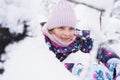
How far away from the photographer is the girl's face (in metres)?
1.95

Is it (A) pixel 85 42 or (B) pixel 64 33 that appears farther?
(A) pixel 85 42

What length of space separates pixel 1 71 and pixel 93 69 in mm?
1297

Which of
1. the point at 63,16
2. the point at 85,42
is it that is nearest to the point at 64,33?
the point at 63,16

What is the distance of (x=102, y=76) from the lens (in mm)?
1778

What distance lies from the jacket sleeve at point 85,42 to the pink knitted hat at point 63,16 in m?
0.16

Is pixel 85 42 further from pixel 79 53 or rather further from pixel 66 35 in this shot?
pixel 79 53

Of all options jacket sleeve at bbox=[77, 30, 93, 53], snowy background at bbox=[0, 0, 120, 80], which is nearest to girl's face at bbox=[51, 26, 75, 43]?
jacket sleeve at bbox=[77, 30, 93, 53]

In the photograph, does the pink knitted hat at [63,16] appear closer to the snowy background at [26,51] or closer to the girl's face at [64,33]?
the girl's face at [64,33]

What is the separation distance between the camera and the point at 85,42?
2.17m

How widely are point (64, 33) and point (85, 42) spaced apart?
0.28 meters

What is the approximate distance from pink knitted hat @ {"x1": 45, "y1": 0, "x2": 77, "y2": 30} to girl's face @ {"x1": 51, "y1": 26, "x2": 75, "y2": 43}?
0.03m

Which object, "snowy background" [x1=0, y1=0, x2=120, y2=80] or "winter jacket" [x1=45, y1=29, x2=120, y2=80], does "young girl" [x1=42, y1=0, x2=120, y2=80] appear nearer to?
"winter jacket" [x1=45, y1=29, x2=120, y2=80]

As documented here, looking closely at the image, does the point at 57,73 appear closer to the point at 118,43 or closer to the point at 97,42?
the point at 97,42

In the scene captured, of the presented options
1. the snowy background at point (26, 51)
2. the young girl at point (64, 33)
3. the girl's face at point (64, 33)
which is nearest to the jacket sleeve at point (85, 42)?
the young girl at point (64, 33)
